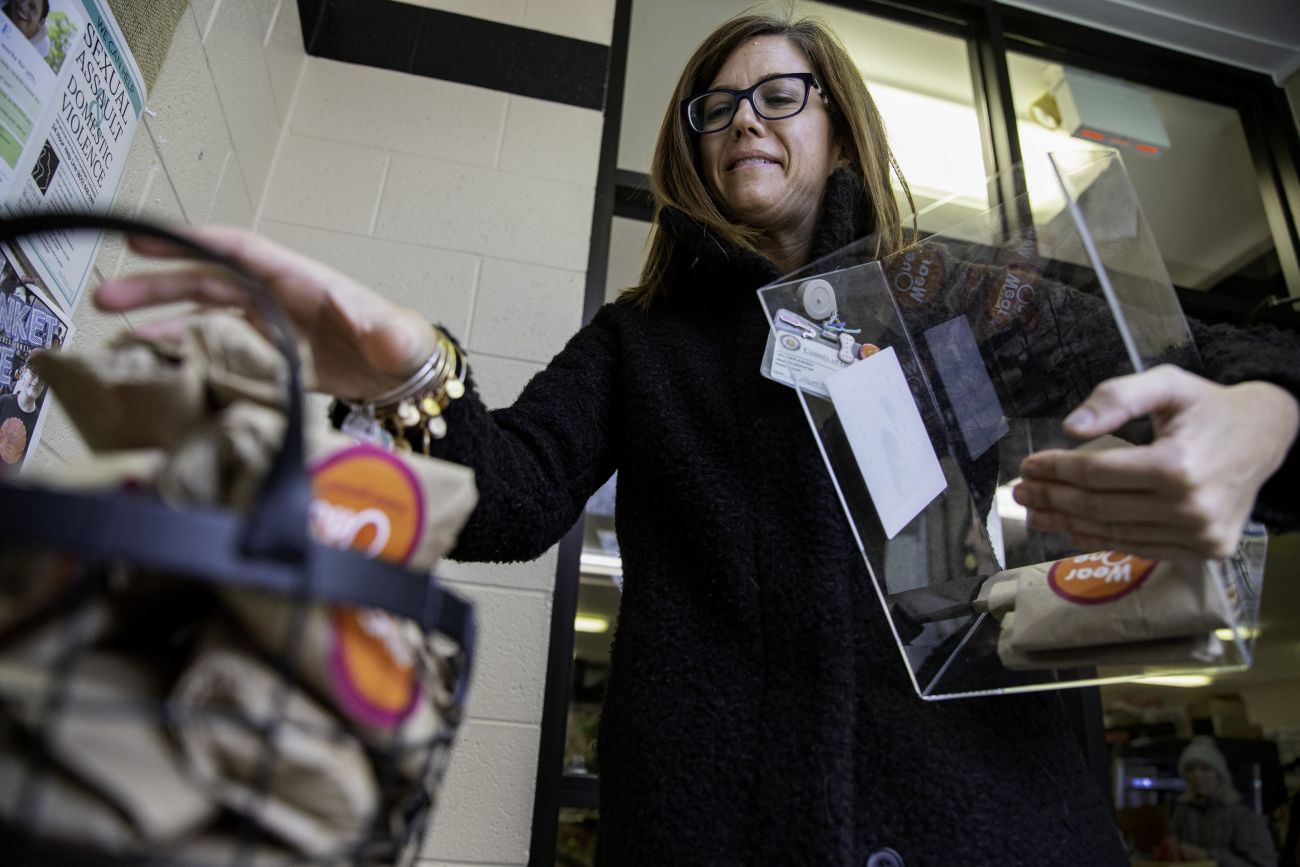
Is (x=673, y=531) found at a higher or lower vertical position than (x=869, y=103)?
lower

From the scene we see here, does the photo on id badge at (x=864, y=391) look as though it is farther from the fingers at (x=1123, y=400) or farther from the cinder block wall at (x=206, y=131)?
the cinder block wall at (x=206, y=131)

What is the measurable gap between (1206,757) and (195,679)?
17.6 ft

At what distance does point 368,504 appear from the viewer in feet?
1.01

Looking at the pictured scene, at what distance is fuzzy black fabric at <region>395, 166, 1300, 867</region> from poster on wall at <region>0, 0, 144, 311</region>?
17.4 inches

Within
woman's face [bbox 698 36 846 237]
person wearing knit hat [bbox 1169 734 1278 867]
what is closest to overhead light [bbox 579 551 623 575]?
woman's face [bbox 698 36 846 237]

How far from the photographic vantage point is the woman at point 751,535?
0.48 metres

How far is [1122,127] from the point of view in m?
2.51

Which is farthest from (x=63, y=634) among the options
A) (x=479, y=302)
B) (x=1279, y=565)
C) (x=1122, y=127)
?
(x=1279, y=565)

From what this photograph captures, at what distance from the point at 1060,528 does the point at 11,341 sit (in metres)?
0.85

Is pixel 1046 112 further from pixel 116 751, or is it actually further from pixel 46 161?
pixel 116 751

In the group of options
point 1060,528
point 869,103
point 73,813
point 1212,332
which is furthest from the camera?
point 869,103

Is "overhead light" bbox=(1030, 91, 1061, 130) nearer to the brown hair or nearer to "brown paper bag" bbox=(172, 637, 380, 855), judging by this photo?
the brown hair

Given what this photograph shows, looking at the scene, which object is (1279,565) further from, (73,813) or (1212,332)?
(73,813)

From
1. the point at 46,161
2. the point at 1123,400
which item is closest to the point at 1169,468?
the point at 1123,400
